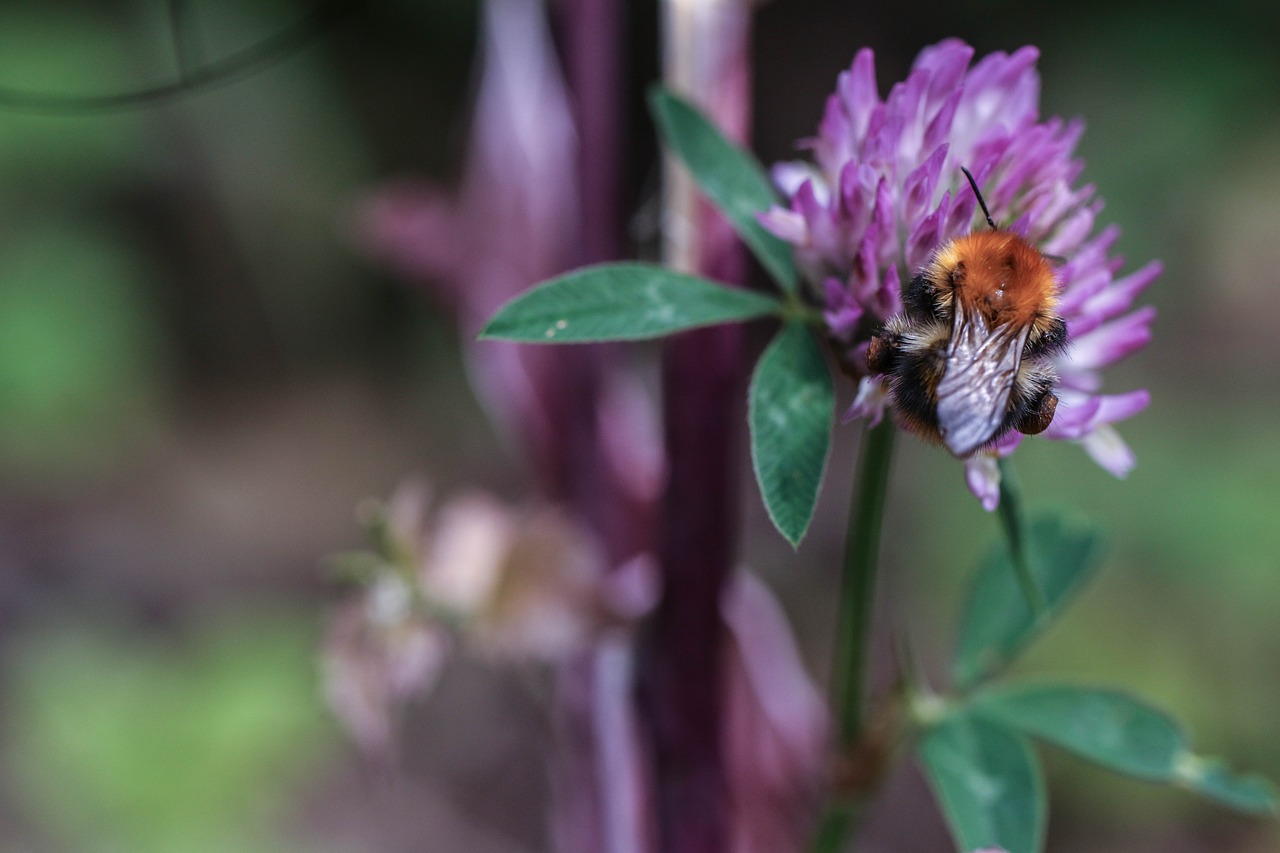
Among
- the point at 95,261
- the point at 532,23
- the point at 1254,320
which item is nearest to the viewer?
the point at 532,23

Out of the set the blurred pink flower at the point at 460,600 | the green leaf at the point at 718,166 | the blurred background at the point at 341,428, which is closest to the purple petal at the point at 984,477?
the green leaf at the point at 718,166

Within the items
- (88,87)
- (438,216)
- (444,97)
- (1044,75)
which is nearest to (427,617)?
(438,216)

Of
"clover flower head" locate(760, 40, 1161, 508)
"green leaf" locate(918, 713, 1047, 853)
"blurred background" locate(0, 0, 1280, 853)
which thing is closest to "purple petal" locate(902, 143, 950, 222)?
"clover flower head" locate(760, 40, 1161, 508)

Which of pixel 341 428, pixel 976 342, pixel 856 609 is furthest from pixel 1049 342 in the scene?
pixel 341 428

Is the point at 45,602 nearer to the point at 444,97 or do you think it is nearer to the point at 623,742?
the point at 444,97

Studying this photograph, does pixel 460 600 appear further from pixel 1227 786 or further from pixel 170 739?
pixel 170 739

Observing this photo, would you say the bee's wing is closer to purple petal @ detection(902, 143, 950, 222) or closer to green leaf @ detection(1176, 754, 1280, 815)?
purple petal @ detection(902, 143, 950, 222)
